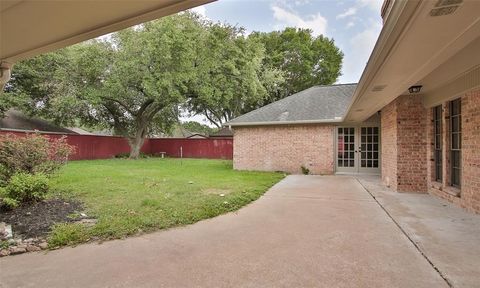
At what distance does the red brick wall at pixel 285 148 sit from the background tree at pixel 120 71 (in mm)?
6259

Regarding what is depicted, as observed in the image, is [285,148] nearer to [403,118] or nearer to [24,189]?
[403,118]

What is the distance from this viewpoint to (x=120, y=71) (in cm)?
1742

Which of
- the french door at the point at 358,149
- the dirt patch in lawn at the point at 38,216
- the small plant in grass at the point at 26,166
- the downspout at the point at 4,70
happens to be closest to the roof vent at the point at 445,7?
the downspout at the point at 4,70

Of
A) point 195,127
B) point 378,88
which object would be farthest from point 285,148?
point 195,127

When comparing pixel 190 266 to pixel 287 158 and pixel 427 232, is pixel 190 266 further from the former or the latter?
pixel 287 158

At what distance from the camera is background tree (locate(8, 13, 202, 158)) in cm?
1680

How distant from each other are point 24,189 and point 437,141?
8.85 meters

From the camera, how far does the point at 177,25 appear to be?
1697cm

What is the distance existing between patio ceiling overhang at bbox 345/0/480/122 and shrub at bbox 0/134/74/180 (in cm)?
645

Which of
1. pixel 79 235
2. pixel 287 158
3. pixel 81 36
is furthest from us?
pixel 287 158

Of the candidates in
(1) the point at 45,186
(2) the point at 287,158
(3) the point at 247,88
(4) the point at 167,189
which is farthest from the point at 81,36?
(3) the point at 247,88

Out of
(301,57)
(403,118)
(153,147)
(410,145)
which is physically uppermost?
(301,57)

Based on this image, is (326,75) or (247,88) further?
(326,75)

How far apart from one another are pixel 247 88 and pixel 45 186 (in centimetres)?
1606
